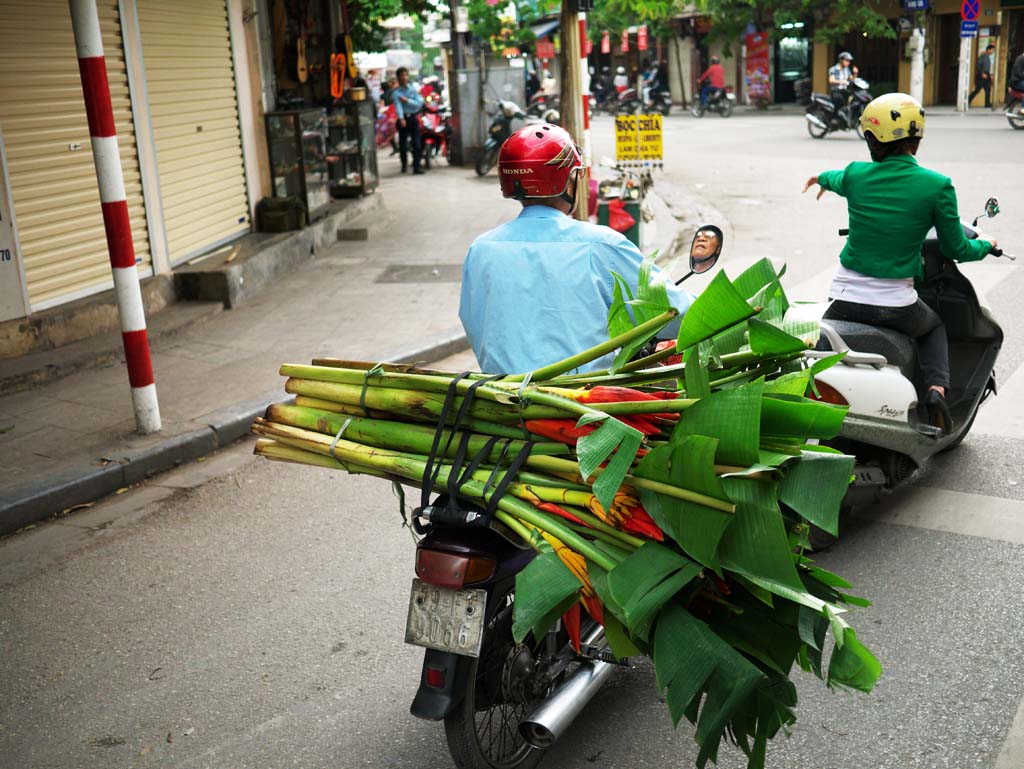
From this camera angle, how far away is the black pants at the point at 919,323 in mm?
4727

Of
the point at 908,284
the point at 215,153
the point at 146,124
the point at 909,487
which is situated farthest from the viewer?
the point at 215,153

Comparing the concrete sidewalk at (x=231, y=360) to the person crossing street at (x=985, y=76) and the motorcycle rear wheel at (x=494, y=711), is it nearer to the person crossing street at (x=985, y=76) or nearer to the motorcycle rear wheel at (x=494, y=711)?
the motorcycle rear wheel at (x=494, y=711)

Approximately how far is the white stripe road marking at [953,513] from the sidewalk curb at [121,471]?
3.57 meters

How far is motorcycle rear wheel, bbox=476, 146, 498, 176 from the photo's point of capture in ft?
60.1

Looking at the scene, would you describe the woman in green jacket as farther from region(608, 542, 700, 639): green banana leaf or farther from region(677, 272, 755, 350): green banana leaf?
region(608, 542, 700, 639): green banana leaf

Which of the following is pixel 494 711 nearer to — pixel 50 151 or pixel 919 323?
pixel 919 323

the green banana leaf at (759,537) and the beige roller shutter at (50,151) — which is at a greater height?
the beige roller shutter at (50,151)

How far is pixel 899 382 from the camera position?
4520 mm

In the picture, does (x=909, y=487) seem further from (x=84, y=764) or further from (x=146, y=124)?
(x=146, y=124)

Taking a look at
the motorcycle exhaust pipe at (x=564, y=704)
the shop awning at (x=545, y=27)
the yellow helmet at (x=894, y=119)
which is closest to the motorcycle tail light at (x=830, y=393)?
the yellow helmet at (x=894, y=119)

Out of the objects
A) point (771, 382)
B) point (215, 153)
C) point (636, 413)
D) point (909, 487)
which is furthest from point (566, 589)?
point (215, 153)

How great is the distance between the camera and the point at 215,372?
24.3 feet

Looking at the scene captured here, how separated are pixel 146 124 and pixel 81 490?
479cm

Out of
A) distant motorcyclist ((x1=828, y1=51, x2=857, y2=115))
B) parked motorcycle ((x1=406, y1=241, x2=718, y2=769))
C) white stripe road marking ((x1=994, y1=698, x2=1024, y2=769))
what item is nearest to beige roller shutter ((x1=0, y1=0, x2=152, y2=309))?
parked motorcycle ((x1=406, y1=241, x2=718, y2=769))
